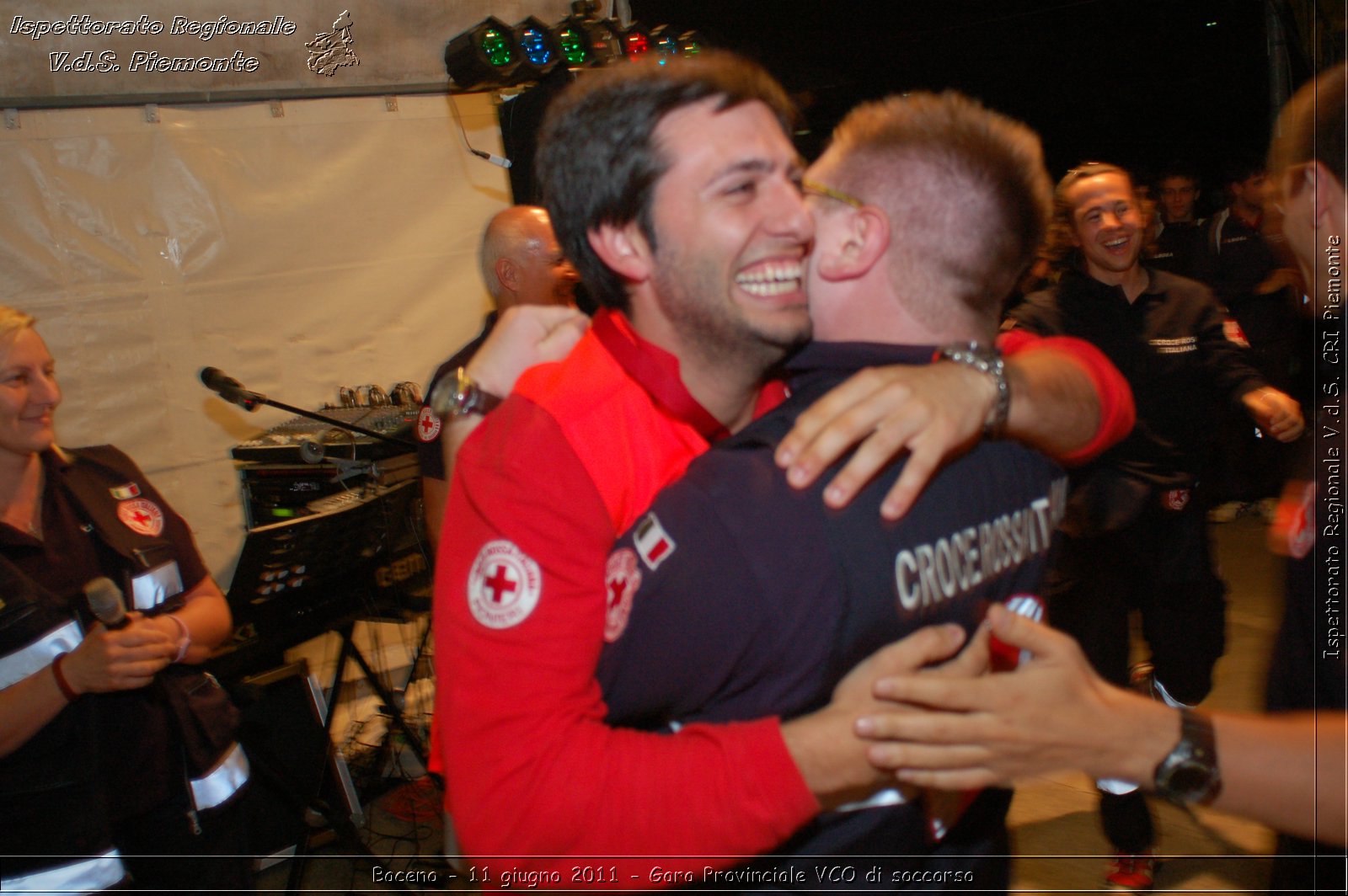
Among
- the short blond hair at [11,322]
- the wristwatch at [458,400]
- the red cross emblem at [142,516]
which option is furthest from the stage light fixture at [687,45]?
the wristwatch at [458,400]

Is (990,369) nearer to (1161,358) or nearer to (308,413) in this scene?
(1161,358)

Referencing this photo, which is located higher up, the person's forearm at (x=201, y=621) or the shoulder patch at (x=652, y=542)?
the shoulder patch at (x=652, y=542)

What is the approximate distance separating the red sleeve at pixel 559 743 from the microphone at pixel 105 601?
1.55 m

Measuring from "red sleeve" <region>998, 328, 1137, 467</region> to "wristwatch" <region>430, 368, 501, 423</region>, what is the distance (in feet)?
3.35

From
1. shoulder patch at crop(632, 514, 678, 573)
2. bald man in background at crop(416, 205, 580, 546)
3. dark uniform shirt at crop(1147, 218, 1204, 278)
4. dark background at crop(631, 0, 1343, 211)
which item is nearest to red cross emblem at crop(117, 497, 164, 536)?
bald man in background at crop(416, 205, 580, 546)

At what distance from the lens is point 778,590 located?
1.09m

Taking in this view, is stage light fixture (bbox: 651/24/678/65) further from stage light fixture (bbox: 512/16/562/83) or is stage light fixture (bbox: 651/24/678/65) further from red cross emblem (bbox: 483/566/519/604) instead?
red cross emblem (bbox: 483/566/519/604)

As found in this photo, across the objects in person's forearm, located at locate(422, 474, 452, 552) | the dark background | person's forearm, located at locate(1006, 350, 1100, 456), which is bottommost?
person's forearm, located at locate(422, 474, 452, 552)

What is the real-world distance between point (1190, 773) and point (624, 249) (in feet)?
3.72

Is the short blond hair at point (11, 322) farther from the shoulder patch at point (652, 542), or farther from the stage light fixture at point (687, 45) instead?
the stage light fixture at point (687, 45)

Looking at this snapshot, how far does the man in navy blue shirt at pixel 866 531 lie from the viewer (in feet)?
3.62

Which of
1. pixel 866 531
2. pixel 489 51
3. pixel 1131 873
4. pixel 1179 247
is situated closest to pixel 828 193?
pixel 866 531

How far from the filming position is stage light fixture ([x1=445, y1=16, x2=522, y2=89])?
14.3ft

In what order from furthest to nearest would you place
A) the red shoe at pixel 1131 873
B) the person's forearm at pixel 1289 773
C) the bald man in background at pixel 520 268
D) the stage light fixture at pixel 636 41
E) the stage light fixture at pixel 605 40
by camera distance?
the stage light fixture at pixel 636 41
the stage light fixture at pixel 605 40
the bald man in background at pixel 520 268
the red shoe at pixel 1131 873
the person's forearm at pixel 1289 773
